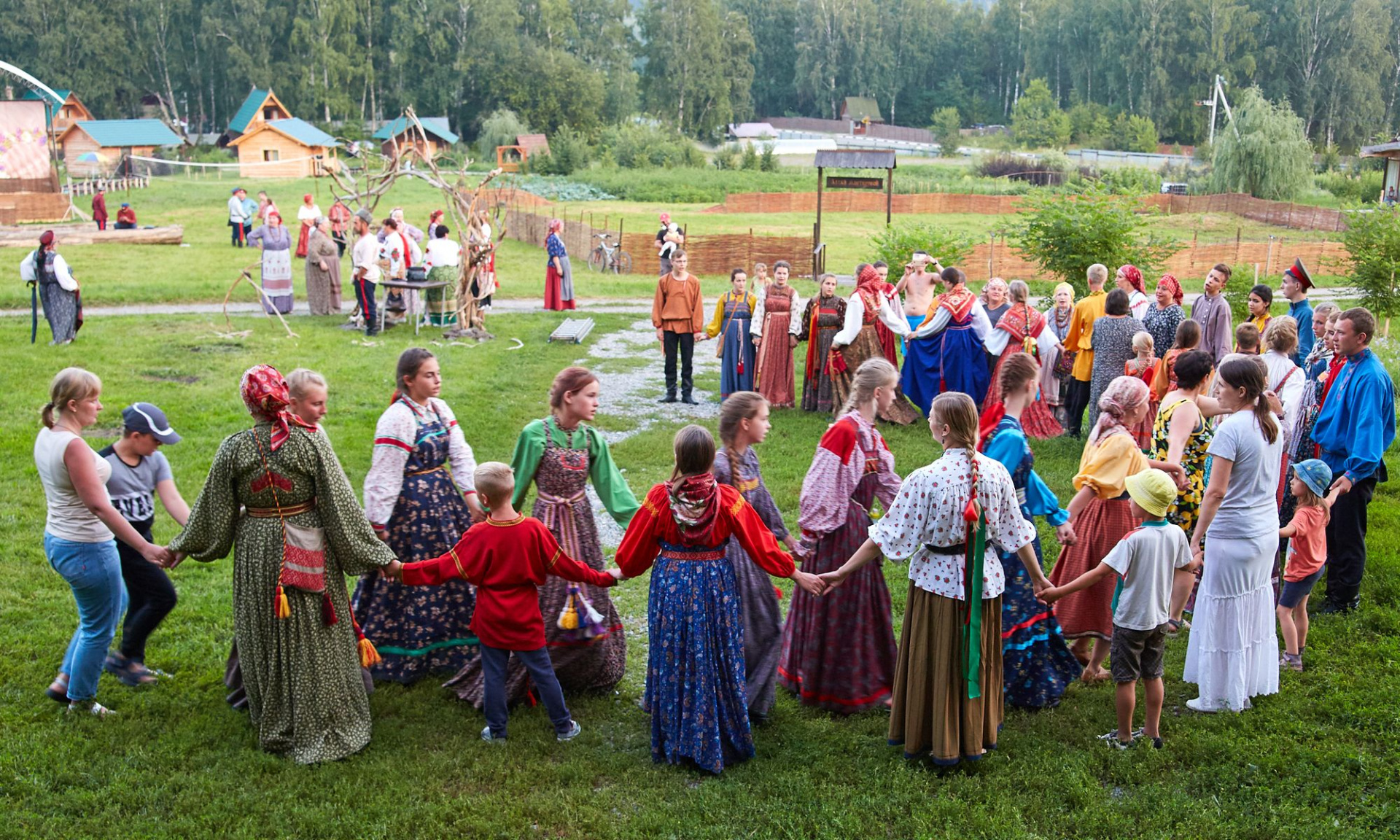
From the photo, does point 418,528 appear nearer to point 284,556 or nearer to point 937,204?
point 284,556

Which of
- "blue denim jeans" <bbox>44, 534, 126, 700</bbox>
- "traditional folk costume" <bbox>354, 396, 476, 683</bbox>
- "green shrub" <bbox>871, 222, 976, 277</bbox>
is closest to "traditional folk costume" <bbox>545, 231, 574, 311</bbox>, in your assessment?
"green shrub" <bbox>871, 222, 976, 277</bbox>

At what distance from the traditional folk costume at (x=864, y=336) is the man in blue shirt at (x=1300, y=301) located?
139 inches

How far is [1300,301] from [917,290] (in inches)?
164

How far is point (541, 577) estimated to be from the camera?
5043 mm

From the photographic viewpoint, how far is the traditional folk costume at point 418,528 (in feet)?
18.1

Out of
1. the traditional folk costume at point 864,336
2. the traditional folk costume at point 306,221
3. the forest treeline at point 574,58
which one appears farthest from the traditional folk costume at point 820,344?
the forest treeline at point 574,58

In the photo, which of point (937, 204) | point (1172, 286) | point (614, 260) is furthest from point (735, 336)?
point (937, 204)

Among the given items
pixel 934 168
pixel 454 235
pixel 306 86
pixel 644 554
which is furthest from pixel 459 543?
pixel 306 86

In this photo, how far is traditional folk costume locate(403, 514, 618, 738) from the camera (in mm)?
4953

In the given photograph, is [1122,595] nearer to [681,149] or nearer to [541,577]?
[541,577]

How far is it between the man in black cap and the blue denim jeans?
0.51ft

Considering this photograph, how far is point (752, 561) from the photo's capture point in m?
5.30

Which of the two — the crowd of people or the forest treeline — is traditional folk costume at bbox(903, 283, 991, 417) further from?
the forest treeline

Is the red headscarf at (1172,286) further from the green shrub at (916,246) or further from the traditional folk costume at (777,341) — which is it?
the green shrub at (916,246)
